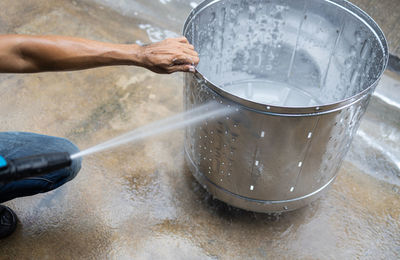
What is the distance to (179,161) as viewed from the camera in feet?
7.07

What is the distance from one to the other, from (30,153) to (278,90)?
1.53 metres

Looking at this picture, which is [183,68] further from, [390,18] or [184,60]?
[390,18]

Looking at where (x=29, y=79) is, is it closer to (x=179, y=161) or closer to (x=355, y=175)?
(x=179, y=161)

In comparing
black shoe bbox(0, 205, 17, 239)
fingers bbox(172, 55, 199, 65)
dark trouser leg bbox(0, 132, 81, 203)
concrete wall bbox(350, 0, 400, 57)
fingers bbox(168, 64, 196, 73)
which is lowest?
black shoe bbox(0, 205, 17, 239)

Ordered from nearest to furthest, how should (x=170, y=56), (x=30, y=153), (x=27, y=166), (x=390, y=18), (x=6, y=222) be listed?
(x=27, y=166), (x=170, y=56), (x=30, y=153), (x=6, y=222), (x=390, y=18)

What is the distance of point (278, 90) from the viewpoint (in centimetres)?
243

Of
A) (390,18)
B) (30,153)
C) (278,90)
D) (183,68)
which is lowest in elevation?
(278,90)

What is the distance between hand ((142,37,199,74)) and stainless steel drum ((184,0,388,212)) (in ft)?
0.24

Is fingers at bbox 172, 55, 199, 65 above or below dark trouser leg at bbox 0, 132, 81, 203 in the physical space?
above

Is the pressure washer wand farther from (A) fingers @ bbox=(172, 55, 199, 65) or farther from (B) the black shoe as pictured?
(B) the black shoe

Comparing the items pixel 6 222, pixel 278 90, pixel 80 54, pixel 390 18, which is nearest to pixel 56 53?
pixel 80 54

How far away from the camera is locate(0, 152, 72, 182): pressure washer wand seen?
1.01 m

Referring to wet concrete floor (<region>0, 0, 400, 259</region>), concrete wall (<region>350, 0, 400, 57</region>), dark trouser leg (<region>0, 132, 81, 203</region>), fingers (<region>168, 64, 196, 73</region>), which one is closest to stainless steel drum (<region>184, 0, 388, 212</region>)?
fingers (<region>168, 64, 196, 73</region>)

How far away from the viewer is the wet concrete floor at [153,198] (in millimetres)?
1783
